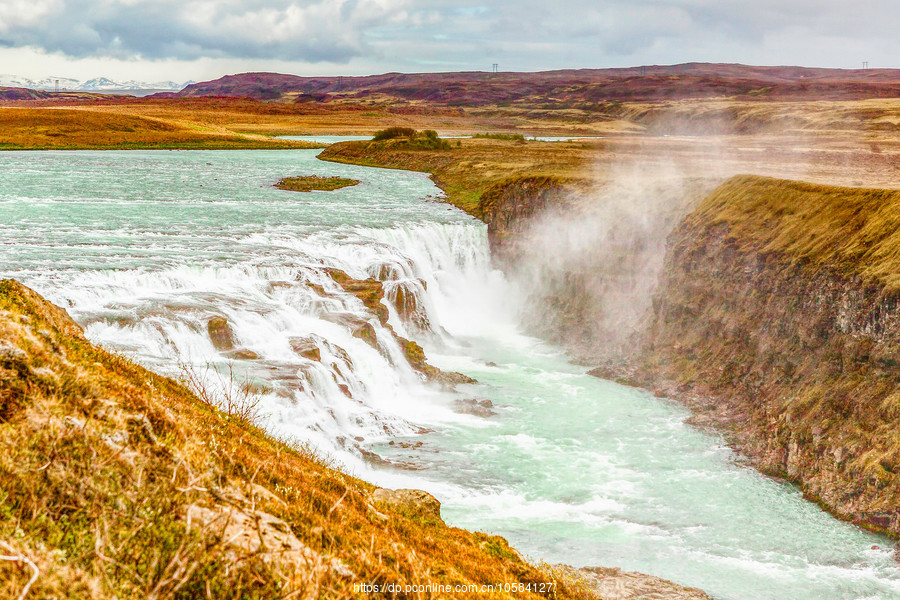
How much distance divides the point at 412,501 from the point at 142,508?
555 centimetres

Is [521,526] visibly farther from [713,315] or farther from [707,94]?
[707,94]

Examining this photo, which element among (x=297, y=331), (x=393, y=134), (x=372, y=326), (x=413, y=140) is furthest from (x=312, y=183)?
(x=297, y=331)

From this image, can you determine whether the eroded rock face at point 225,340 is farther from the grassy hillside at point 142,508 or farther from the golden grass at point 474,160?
the golden grass at point 474,160

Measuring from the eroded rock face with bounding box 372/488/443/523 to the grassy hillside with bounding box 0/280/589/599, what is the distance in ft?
7.84

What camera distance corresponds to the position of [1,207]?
40.8 m

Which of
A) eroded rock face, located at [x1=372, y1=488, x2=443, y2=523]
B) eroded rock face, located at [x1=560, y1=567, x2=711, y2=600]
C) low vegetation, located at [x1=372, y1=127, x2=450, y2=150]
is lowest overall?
eroded rock face, located at [x1=560, y1=567, x2=711, y2=600]

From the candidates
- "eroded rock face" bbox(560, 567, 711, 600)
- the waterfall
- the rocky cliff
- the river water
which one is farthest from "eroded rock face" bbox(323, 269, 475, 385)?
"eroded rock face" bbox(560, 567, 711, 600)

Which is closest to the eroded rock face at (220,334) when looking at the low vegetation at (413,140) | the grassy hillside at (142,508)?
the grassy hillside at (142,508)

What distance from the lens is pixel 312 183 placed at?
196ft

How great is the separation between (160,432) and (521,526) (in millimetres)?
12784

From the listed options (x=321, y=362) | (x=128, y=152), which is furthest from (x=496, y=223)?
(x=128, y=152)

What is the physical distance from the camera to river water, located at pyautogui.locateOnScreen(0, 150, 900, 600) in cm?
1711

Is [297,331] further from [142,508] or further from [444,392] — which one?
[142,508]

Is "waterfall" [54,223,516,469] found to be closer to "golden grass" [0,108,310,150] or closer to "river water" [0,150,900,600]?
"river water" [0,150,900,600]
